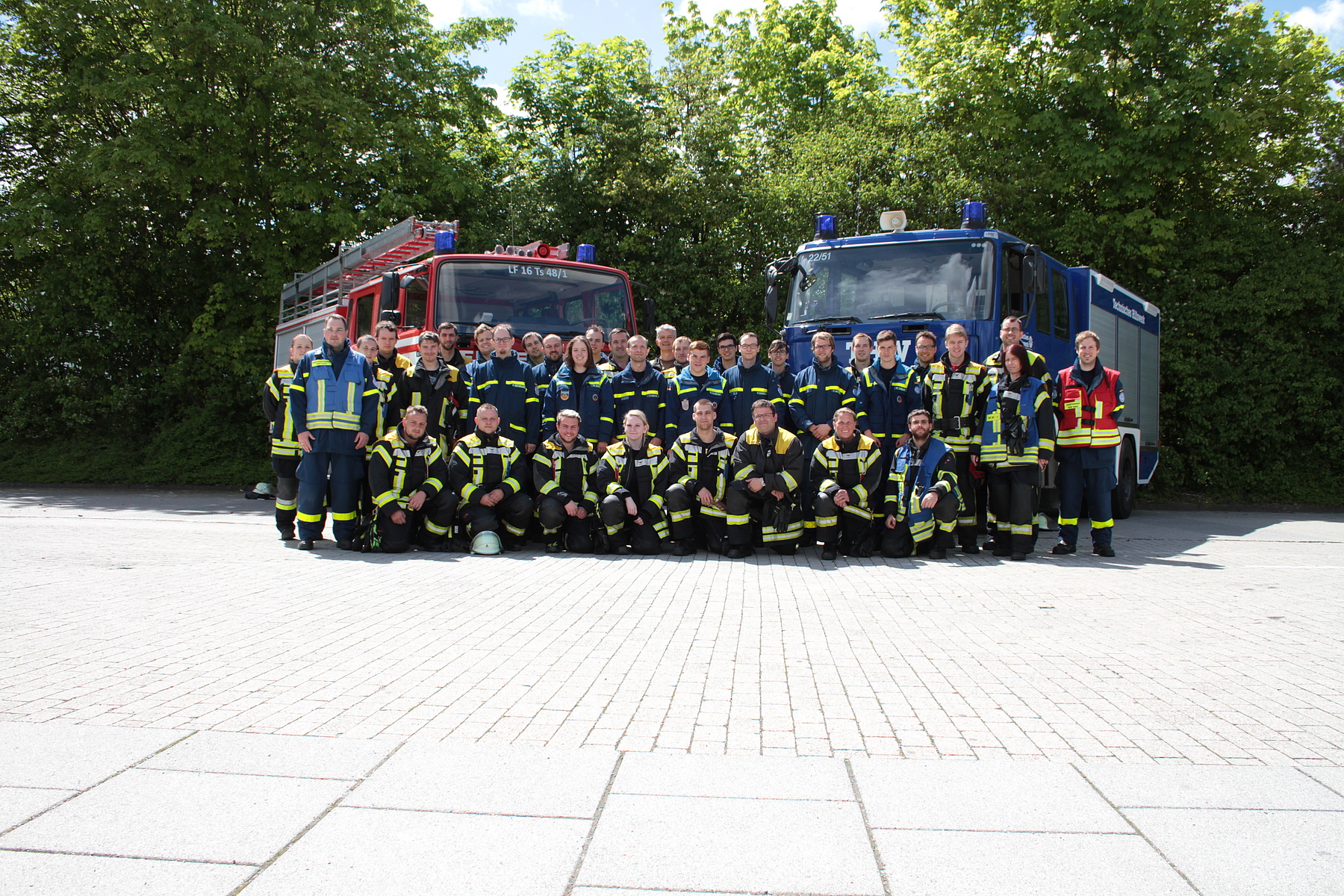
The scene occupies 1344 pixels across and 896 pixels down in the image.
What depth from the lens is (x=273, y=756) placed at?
2.97m

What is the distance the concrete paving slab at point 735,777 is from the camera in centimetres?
275

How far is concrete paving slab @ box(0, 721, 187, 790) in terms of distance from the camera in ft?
9.06

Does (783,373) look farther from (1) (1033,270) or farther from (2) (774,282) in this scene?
(1) (1033,270)

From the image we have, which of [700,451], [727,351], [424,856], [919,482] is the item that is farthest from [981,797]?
[727,351]

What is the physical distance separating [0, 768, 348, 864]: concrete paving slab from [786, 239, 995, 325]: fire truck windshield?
7779 millimetres

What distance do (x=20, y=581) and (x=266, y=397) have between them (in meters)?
3.14

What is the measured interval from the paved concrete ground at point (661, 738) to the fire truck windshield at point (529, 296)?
4846 millimetres

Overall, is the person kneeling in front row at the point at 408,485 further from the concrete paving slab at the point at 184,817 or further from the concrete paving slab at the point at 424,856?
the concrete paving slab at the point at 424,856

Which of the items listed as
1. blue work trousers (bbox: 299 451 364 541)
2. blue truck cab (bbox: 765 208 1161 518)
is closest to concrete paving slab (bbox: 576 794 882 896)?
blue work trousers (bbox: 299 451 364 541)

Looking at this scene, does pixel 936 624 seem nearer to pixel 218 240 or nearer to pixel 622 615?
pixel 622 615

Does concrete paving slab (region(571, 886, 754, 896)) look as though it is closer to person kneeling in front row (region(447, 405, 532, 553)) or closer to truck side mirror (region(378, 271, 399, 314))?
person kneeling in front row (region(447, 405, 532, 553))

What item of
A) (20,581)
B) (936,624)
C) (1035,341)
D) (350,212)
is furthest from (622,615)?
(350,212)

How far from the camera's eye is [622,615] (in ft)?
17.4

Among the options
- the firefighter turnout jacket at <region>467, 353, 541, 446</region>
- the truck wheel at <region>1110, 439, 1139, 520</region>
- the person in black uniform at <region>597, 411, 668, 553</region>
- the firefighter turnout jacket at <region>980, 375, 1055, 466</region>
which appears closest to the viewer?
the firefighter turnout jacket at <region>980, 375, 1055, 466</region>
